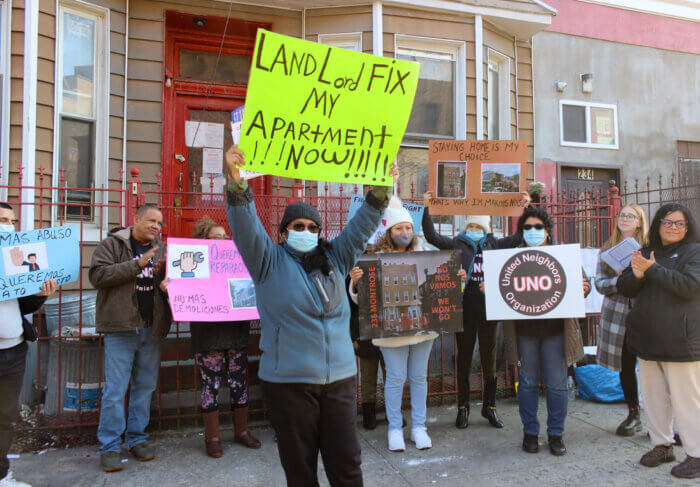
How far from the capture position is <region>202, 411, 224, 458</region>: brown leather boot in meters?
4.02

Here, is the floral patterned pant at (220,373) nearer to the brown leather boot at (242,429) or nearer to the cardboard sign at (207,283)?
the brown leather boot at (242,429)

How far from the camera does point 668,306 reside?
3.59m

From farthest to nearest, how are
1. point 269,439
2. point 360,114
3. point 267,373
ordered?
point 269,439, point 360,114, point 267,373

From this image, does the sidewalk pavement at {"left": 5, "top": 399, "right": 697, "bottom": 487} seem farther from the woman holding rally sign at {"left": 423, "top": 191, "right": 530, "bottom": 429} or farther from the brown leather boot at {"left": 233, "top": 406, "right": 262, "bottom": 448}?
the woman holding rally sign at {"left": 423, "top": 191, "right": 530, "bottom": 429}

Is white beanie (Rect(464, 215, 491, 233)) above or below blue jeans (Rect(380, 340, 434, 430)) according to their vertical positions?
above

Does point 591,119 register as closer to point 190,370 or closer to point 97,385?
point 190,370

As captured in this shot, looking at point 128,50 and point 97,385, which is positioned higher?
point 128,50

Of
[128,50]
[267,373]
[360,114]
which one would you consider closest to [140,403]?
[267,373]

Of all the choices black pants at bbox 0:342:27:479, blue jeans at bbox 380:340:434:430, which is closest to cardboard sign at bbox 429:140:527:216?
blue jeans at bbox 380:340:434:430

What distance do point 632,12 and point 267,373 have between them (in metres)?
10.9

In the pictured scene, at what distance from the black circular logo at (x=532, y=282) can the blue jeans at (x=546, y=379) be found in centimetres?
27

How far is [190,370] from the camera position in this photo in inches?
194

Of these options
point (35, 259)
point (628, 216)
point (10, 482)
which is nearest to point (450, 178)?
point (628, 216)

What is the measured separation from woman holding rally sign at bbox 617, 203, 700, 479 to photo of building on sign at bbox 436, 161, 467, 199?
61.7 inches
